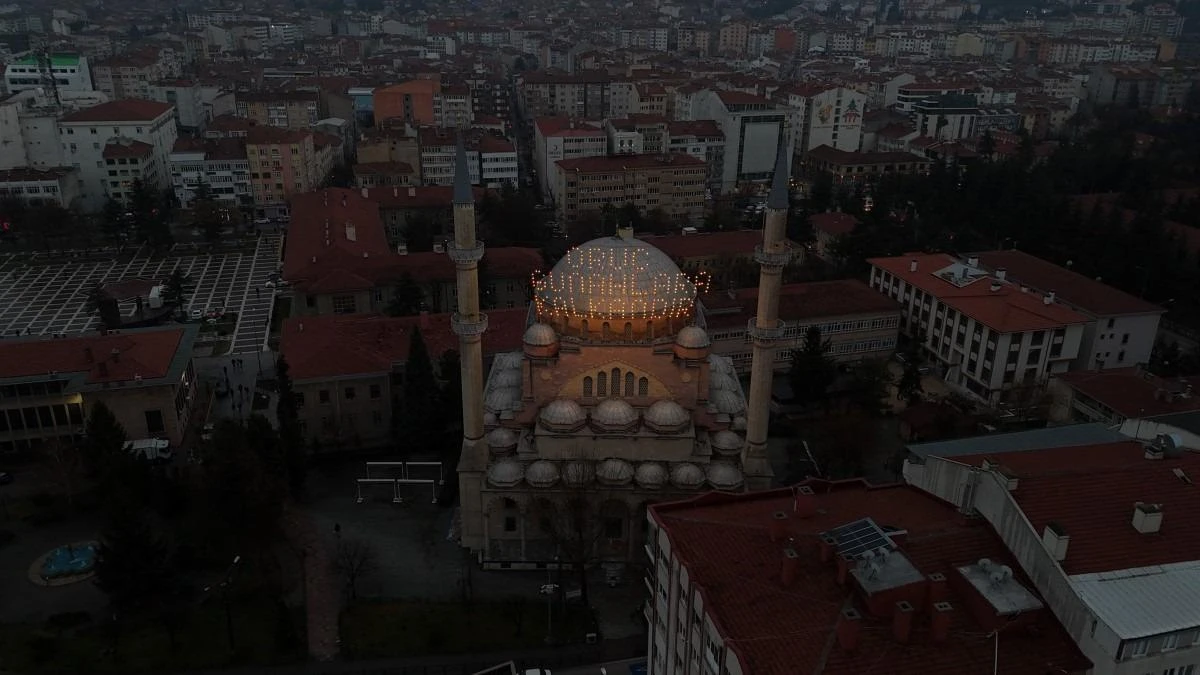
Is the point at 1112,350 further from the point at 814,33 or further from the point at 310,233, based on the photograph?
the point at 814,33

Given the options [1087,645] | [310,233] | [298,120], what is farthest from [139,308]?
[1087,645]

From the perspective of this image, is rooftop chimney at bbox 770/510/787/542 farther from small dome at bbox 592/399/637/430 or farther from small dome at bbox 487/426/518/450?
small dome at bbox 487/426/518/450

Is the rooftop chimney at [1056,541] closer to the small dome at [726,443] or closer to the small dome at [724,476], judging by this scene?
the small dome at [724,476]

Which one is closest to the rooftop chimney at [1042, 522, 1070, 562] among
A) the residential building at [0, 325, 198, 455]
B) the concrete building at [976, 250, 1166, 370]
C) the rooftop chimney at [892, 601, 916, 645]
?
the rooftop chimney at [892, 601, 916, 645]

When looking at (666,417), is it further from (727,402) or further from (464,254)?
(464,254)

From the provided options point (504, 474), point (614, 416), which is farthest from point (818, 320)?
point (504, 474)
